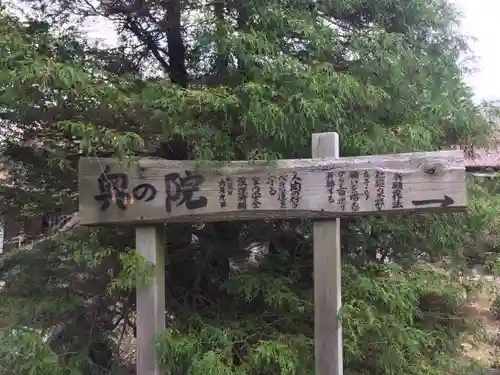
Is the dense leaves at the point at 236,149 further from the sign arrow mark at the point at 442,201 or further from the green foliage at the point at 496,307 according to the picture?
the sign arrow mark at the point at 442,201

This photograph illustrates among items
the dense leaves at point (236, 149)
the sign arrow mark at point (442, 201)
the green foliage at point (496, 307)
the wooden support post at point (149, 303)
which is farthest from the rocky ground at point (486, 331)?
the wooden support post at point (149, 303)

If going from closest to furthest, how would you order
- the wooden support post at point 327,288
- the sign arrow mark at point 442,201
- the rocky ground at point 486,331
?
the sign arrow mark at point 442,201
the wooden support post at point 327,288
the rocky ground at point 486,331

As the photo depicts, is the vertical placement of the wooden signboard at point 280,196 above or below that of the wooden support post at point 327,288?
above

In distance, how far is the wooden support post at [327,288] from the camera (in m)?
2.68

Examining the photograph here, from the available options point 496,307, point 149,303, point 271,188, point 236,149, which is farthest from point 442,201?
point 496,307

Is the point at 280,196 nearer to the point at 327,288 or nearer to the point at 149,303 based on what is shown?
the point at 327,288

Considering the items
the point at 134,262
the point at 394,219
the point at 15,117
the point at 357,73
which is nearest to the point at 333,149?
the point at 357,73

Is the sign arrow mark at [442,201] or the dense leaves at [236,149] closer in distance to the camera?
the sign arrow mark at [442,201]

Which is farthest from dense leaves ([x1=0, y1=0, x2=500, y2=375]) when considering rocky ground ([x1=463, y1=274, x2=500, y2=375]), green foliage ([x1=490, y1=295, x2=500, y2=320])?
green foliage ([x1=490, y1=295, x2=500, y2=320])

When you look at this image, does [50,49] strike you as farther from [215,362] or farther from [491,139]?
[491,139]

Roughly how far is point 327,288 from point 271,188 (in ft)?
1.98

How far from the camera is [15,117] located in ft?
10.2

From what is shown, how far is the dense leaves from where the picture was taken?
2.73 m

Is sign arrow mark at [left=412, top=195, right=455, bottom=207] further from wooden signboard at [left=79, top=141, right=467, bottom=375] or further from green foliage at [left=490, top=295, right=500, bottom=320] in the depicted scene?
green foliage at [left=490, top=295, right=500, bottom=320]
